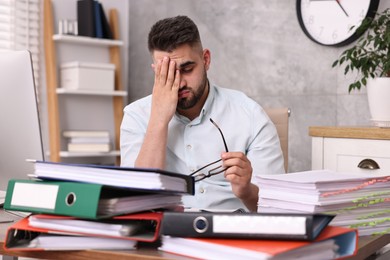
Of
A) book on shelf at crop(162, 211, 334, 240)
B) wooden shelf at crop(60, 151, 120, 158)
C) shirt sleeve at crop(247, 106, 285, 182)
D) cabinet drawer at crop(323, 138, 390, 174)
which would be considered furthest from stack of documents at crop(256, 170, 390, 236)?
wooden shelf at crop(60, 151, 120, 158)

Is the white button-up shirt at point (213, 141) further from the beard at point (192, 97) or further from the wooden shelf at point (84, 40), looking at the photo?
the wooden shelf at point (84, 40)

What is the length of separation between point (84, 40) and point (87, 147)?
0.69m

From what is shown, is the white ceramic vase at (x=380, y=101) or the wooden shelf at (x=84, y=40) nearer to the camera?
the white ceramic vase at (x=380, y=101)

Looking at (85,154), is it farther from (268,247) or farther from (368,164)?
(268,247)

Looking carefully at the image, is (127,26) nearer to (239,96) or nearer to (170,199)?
(239,96)

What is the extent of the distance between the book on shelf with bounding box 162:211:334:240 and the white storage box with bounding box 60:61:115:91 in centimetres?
305

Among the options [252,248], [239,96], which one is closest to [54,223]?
[252,248]

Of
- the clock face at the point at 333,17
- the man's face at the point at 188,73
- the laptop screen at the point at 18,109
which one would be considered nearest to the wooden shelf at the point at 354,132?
the clock face at the point at 333,17

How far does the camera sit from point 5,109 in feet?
4.96

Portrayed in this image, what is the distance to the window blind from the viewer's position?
3.77 m

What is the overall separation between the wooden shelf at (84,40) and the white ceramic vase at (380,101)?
6.45ft

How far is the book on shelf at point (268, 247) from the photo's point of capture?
823 mm

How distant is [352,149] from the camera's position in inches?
104

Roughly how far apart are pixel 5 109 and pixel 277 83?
2.24m
